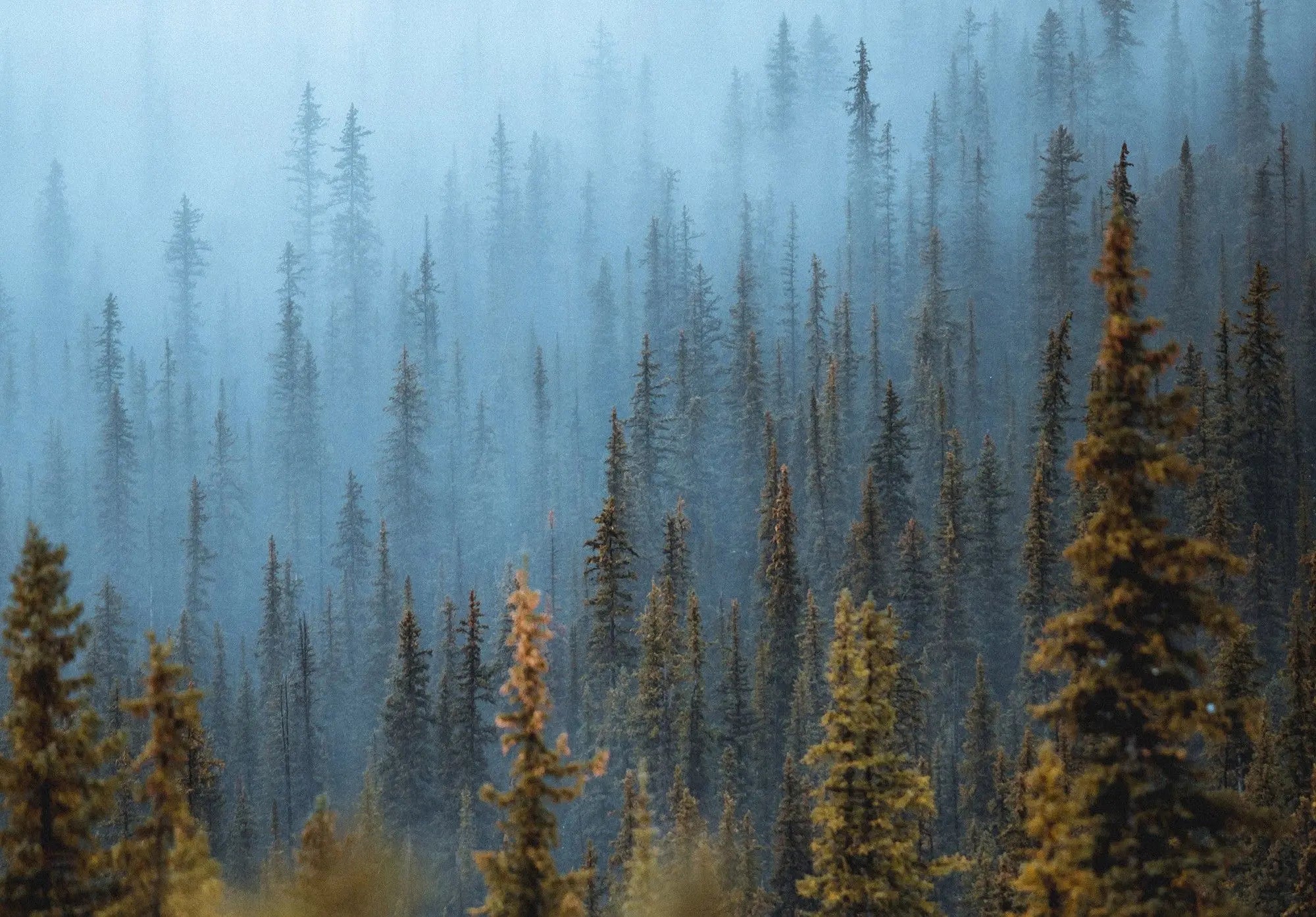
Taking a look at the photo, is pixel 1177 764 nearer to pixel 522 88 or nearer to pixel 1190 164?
pixel 1190 164

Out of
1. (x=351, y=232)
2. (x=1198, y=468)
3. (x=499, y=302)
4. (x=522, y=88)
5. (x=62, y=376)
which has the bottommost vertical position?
(x=1198, y=468)

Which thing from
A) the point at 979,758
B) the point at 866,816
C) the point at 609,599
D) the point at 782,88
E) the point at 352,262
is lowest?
the point at 979,758

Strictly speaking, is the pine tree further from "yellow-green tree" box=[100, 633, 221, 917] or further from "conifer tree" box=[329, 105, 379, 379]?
"conifer tree" box=[329, 105, 379, 379]

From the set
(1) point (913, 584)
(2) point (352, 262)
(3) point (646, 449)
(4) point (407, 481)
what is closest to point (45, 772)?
(1) point (913, 584)

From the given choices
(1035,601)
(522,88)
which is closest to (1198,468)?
(1035,601)

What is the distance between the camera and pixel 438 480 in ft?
330

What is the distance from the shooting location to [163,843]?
16.6m

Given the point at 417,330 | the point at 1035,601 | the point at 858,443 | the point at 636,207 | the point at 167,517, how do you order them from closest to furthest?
the point at 1035,601 → the point at 858,443 → the point at 167,517 → the point at 417,330 → the point at 636,207

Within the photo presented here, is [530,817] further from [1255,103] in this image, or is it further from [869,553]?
[1255,103]

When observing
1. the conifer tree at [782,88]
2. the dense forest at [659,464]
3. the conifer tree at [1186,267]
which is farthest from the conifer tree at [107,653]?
the conifer tree at [782,88]

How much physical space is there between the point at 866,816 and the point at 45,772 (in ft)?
50.2

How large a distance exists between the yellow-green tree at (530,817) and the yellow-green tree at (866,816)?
713 centimetres

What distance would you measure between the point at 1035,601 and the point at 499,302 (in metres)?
82.8

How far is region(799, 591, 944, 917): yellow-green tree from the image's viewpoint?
2253 cm
